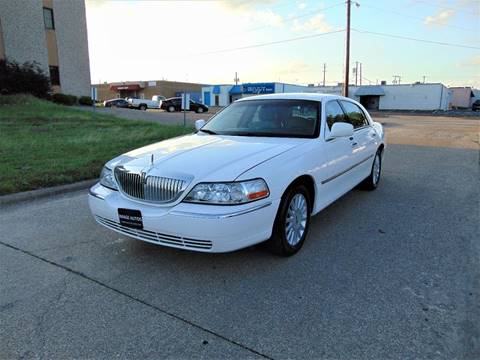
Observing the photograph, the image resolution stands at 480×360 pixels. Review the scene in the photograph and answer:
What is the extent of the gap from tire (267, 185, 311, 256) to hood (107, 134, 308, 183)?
451mm

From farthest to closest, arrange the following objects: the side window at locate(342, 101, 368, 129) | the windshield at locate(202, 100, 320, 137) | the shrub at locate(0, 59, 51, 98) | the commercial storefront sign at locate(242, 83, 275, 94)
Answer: the commercial storefront sign at locate(242, 83, 275, 94)
the shrub at locate(0, 59, 51, 98)
the side window at locate(342, 101, 368, 129)
the windshield at locate(202, 100, 320, 137)

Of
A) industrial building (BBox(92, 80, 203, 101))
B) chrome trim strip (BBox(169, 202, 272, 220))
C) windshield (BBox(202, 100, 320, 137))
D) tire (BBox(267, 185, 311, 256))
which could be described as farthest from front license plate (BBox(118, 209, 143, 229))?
industrial building (BBox(92, 80, 203, 101))

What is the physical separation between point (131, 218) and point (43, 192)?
3380 mm

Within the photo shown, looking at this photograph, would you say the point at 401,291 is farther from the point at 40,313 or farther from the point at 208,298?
the point at 40,313

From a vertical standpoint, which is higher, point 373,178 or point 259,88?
point 259,88

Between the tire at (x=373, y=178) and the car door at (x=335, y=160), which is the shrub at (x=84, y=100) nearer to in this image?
the tire at (x=373, y=178)

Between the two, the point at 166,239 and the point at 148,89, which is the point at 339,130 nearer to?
the point at 166,239

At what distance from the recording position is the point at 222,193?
3.12m

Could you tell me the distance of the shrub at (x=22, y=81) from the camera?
73.6 ft

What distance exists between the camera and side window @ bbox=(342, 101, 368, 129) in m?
5.42

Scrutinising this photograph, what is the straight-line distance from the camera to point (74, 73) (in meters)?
32.9

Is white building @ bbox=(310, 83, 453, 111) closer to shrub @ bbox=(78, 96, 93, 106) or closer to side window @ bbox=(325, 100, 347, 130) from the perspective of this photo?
shrub @ bbox=(78, 96, 93, 106)

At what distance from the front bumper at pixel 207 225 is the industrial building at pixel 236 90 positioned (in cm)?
5488

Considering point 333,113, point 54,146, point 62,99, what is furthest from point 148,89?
point 333,113
